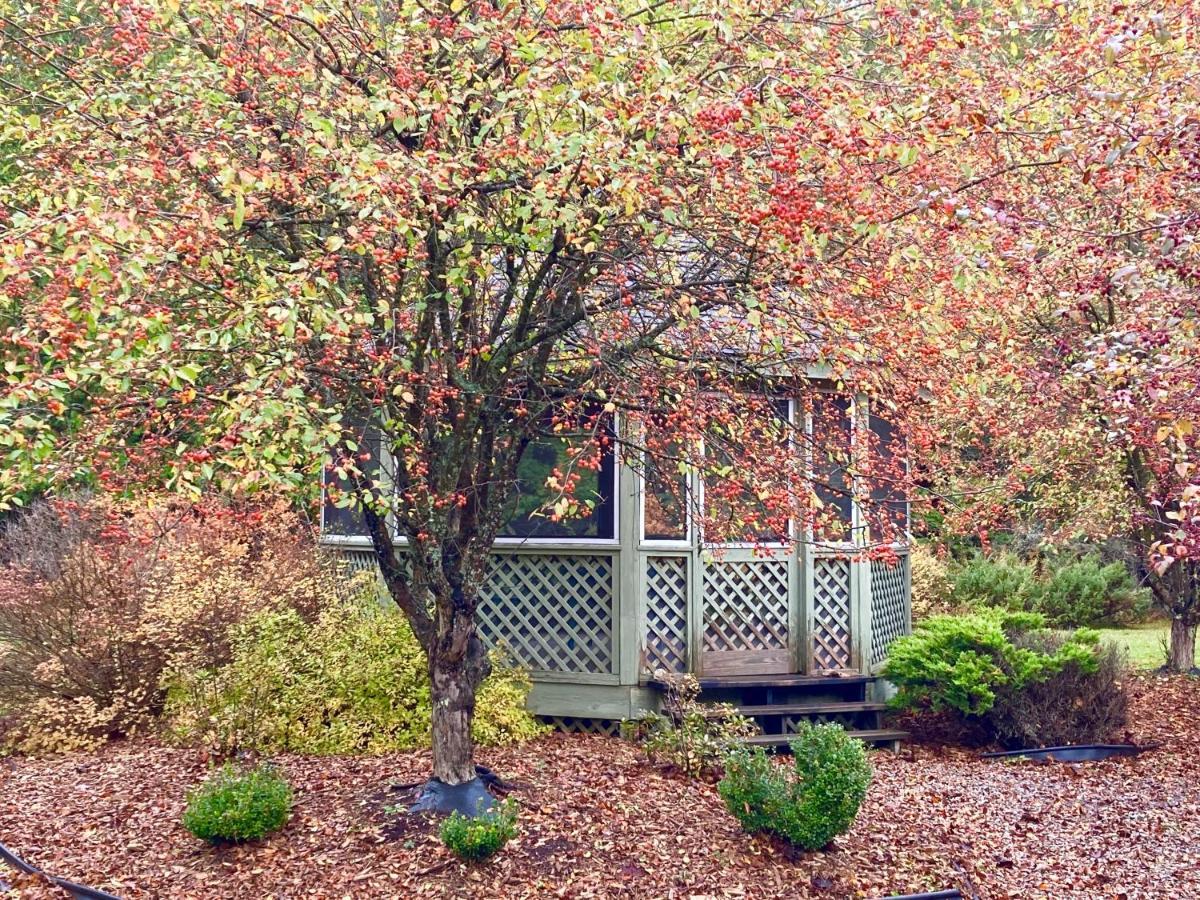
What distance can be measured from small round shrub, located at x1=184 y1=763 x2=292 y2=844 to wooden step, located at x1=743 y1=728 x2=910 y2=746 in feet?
11.8

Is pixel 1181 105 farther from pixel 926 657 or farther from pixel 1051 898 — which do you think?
pixel 926 657

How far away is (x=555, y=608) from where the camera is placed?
27.5 ft

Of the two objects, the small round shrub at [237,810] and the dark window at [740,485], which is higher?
the dark window at [740,485]

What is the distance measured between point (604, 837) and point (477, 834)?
2.80 feet

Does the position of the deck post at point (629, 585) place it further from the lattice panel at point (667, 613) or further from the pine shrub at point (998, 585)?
the pine shrub at point (998, 585)

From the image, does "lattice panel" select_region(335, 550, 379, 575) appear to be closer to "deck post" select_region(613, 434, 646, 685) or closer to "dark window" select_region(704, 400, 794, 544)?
"deck post" select_region(613, 434, 646, 685)

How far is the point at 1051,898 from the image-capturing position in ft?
17.5

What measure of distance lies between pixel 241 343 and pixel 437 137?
1359 mm

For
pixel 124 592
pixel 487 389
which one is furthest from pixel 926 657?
pixel 124 592

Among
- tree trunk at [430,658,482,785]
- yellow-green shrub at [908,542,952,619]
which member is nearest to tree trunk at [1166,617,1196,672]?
yellow-green shrub at [908,542,952,619]

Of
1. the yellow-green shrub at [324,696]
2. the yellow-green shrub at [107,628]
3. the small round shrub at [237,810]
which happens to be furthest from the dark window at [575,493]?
the small round shrub at [237,810]

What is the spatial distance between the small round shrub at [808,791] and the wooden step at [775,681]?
2.41m

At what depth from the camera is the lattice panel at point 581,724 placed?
8188 mm

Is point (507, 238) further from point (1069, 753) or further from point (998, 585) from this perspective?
point (998, 585)
